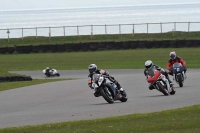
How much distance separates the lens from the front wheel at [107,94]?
18.8 metres

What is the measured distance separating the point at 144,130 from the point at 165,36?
5009 centimetres

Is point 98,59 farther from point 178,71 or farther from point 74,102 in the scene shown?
point 74,102

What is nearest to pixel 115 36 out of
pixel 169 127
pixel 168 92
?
pixel 168 92

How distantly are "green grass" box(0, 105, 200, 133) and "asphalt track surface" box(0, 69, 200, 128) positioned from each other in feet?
4.23

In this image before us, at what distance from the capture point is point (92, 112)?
16.5 metres

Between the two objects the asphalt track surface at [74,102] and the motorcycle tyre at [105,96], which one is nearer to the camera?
the asphalt track surface at [74,102]

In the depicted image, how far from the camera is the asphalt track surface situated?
625 inches

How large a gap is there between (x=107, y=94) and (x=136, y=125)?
6534mm

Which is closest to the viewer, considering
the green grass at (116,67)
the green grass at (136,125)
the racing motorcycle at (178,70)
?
the green grass at (136,125)

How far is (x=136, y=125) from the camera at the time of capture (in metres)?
12.4

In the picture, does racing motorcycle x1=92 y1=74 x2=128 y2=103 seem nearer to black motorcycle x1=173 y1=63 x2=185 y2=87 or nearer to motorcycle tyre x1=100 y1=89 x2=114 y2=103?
motorcycle tyre x1=100 y1=89 x2=114 y2=103

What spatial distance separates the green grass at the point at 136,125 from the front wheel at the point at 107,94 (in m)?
4.43

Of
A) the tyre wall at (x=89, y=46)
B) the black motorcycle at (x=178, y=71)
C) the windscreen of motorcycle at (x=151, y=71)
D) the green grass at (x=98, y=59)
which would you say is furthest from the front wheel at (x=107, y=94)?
the tyre wall at (x=89, y=46)

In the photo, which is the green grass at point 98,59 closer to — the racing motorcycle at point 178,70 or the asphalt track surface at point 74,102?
the asphalt track surface at point 74,102
